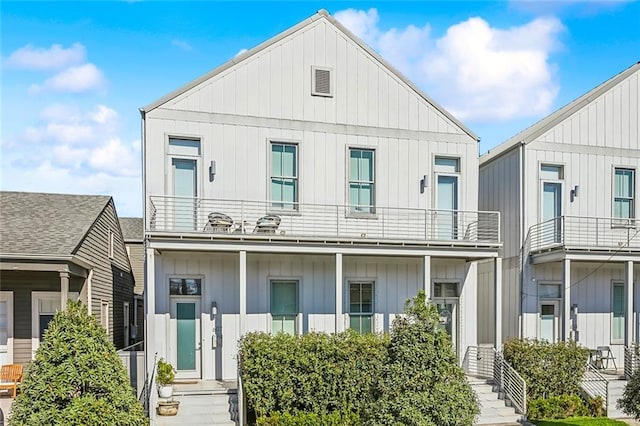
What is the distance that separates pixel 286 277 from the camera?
14.8 metres

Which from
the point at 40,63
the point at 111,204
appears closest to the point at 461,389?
the point at 40,63

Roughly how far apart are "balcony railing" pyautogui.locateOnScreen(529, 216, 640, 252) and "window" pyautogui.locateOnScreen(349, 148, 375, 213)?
4.97 m

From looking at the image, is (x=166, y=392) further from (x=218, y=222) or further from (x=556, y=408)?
(x=556, y=408)

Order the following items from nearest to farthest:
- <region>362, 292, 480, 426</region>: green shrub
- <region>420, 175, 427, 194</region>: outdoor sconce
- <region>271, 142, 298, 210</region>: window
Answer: <region>362, 292, 480, 426</region>: green shrub → <region>271, 142, 298, 210</region>: window → <region>420, 175, 427, 194</region>: outdoor sconce

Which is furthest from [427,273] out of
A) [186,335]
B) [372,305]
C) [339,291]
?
[186,335]

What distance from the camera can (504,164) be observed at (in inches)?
685

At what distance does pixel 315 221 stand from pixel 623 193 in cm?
973

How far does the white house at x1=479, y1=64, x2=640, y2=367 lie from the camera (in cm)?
1645

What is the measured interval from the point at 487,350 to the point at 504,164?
18.8 ft

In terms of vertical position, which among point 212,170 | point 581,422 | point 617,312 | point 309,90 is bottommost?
point 581,422

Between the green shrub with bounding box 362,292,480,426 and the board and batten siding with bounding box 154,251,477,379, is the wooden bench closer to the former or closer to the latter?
the board and batten siding with bounding box 154,251,477,379

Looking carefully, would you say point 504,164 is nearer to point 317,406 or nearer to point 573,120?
point 573,120

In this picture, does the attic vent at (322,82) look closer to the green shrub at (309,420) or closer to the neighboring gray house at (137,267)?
the green shrub at (309,420)

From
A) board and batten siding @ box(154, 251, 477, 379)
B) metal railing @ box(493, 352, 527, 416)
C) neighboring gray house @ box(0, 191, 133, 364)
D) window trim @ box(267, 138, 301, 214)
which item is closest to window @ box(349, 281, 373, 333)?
board and batten siding @ box(154, 251, 477, 379)
